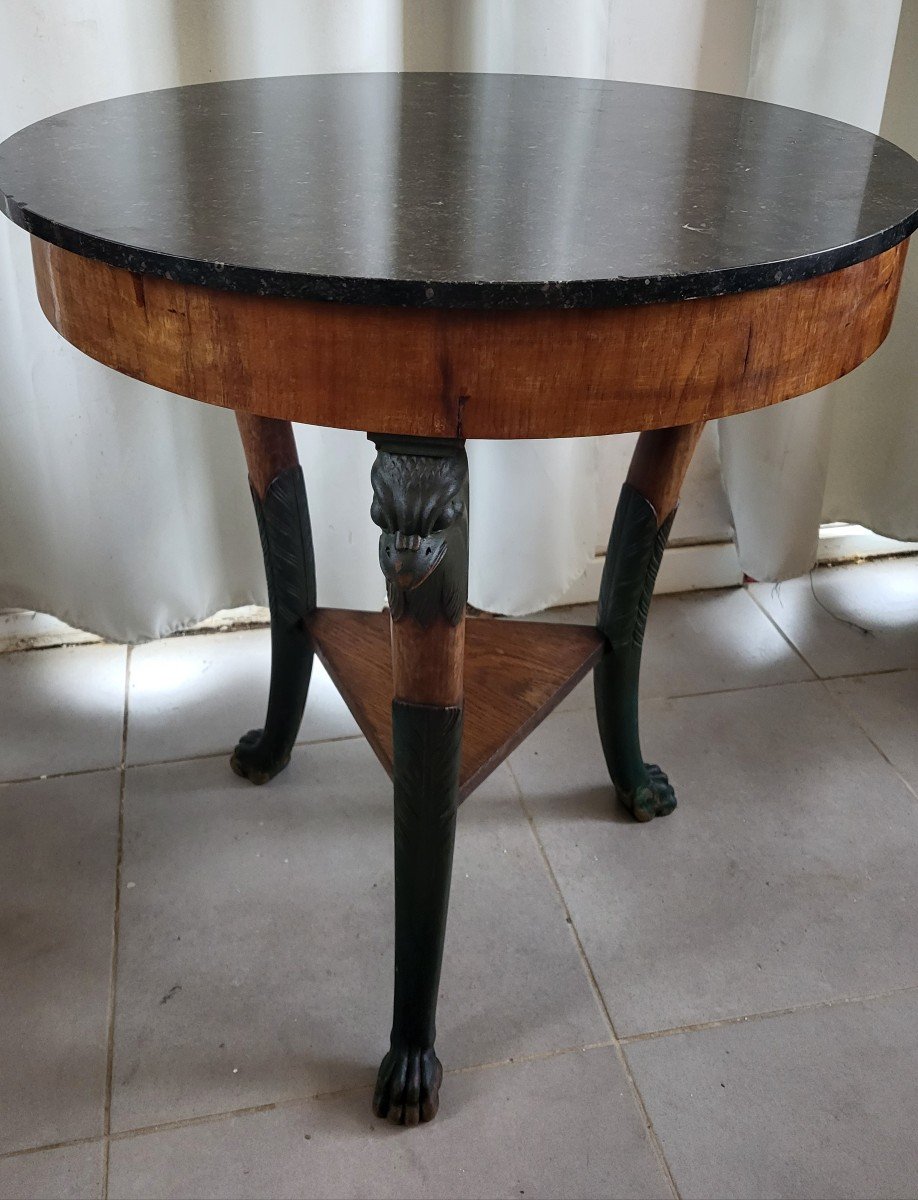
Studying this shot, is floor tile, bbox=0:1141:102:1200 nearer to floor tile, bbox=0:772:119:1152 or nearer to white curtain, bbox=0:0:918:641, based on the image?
floor tile, bbox=0:772:119:1152

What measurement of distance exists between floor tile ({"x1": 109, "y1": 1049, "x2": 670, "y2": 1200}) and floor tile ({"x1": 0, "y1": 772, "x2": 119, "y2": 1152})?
0.08 metres

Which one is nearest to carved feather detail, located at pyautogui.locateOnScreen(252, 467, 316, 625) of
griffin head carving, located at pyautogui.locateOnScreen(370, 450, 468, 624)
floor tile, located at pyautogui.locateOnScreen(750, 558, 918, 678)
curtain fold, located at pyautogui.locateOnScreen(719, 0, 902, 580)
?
griffin head carving, located at pyautogui.locateOnScreen(370, 450, 468, 624)

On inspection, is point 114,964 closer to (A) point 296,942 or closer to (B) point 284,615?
(A) point 296,942

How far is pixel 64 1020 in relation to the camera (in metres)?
1.13

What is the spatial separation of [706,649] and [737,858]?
1.46ft

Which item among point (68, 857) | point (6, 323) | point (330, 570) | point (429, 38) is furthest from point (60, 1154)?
point (429, 38)

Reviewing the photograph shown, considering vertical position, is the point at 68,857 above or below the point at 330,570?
below

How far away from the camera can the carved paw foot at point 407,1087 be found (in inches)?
40.5

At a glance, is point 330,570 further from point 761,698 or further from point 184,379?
point 184,379

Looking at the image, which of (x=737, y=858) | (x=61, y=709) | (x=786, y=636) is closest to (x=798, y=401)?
(x=786, y=636)

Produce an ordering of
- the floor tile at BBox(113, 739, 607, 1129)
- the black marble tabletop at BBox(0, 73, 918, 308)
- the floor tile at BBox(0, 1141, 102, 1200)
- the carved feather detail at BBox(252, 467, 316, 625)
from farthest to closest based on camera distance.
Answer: the carved feather detail at BBox(252, 467, 316, 625), the floor tile at BBox(113, 739, 607, 1129), the floor tile at BBox(0, 1141, 102, 1200), the black marble tabletop at BBox(0, 73, 918, 308)

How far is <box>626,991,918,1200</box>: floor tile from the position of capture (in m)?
1.00

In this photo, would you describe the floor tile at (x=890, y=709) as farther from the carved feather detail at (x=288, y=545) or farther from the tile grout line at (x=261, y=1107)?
the carved feather detail at (x=288, y=545)

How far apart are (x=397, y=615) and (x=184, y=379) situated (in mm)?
224
